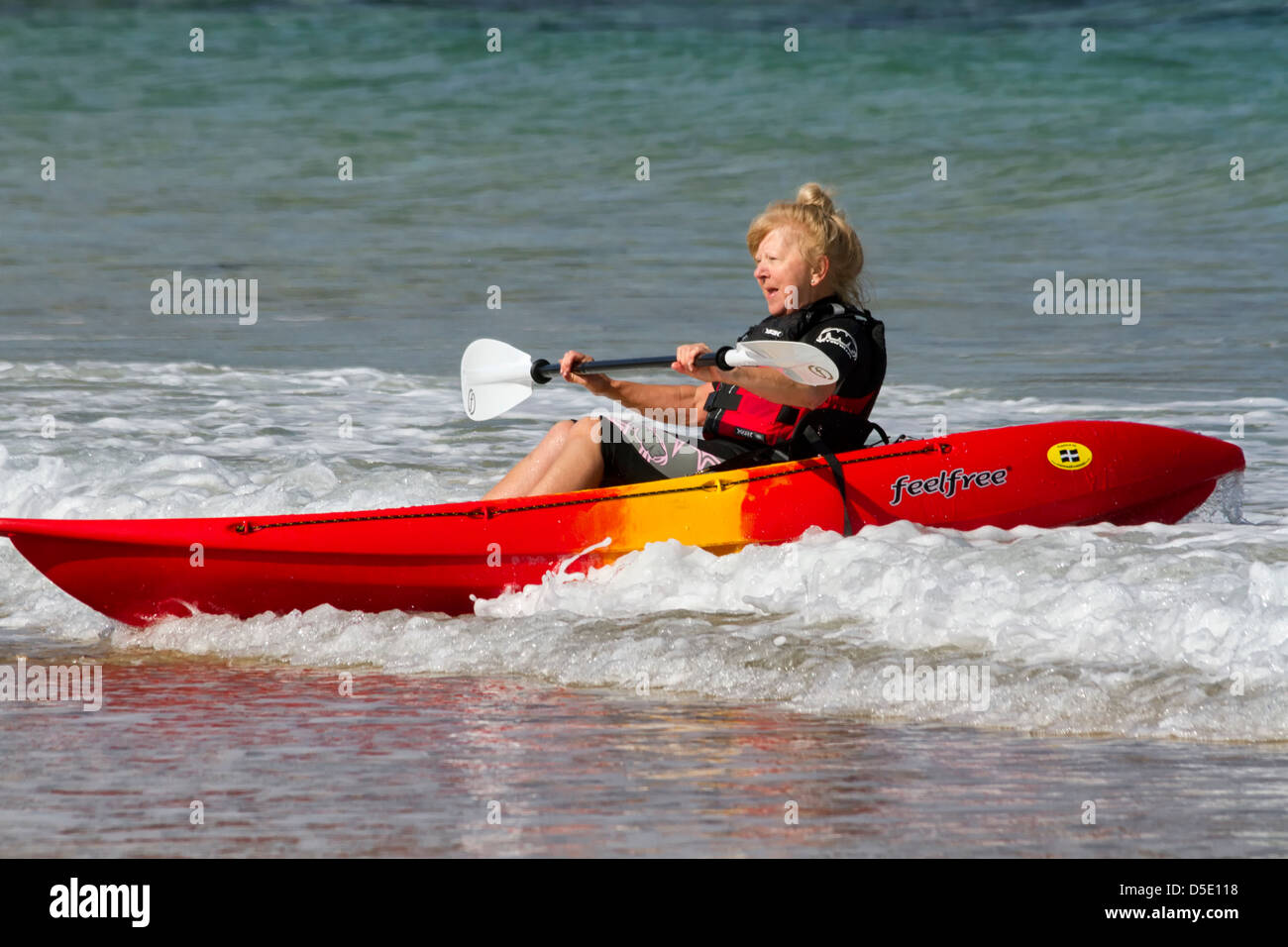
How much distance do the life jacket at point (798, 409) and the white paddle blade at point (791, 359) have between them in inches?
7.2

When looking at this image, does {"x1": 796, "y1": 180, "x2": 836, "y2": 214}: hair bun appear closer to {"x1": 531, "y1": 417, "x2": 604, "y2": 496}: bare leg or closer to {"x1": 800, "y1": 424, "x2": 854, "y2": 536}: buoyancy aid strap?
{"x1": 800, "y1": 424, "x2": 854, "y2": 536}: buoyancy aid strap

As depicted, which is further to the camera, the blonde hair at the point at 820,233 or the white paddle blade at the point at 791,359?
the blonde hair at the point at 820,233

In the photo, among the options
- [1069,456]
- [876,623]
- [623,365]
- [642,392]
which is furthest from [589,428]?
[1069,456]

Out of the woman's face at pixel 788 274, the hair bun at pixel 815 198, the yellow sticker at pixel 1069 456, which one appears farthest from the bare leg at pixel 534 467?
the yellow sticker at pixel 1069 456

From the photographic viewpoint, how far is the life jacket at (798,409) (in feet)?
16.0

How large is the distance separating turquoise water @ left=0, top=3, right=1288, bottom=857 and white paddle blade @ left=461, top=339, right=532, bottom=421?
1098mm

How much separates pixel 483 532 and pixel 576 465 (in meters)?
0.36

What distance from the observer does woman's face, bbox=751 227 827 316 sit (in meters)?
4.92

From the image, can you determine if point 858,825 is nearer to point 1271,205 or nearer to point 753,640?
point 753,640

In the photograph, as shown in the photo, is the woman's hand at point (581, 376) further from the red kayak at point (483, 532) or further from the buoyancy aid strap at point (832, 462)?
the buoyancy aid strap at point (832, 462)

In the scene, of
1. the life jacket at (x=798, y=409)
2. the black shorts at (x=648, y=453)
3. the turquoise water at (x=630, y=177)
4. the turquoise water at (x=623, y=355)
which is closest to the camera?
the turquoise water at (x=623, y=355)

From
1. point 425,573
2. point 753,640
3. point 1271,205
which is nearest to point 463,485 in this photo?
point 425,573

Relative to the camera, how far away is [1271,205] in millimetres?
14703

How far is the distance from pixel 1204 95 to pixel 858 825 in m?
16.6
